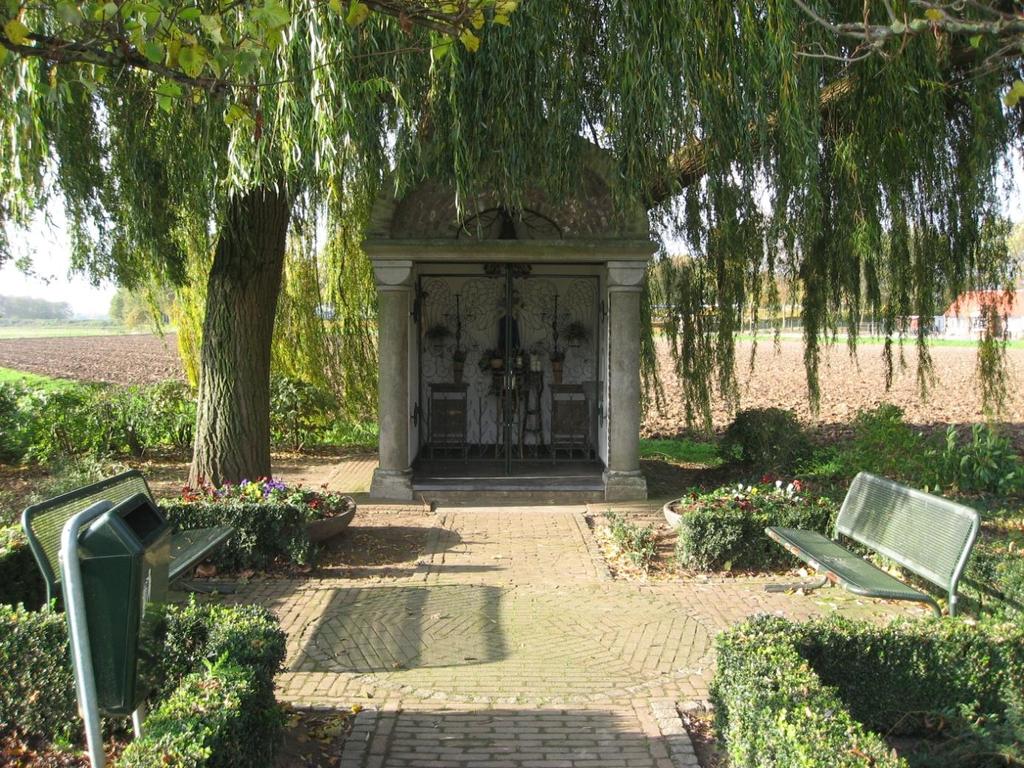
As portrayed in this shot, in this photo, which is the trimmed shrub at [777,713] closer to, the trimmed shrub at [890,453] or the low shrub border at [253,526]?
the low shrub border at [253,526]

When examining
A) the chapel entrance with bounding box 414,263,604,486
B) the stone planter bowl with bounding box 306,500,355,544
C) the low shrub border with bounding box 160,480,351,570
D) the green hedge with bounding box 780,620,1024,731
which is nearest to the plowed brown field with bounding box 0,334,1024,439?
the chapel entrance with bounding box 414,263,604,486

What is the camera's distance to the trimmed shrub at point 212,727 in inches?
111

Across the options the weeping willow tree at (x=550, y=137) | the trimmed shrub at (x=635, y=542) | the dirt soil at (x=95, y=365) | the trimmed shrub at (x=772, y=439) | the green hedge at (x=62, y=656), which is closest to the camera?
the green hedge at (x=62, y=656)

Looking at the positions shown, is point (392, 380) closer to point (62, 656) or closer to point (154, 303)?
point (154, 303)

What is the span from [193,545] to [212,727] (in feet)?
9.42

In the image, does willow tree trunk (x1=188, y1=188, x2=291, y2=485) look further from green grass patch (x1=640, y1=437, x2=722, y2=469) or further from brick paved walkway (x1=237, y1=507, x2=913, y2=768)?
green grass patch (x1=640, y1=437, x2=722, y2=469)

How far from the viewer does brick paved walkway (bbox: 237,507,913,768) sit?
400 cm

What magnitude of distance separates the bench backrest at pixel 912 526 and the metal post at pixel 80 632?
168 inches

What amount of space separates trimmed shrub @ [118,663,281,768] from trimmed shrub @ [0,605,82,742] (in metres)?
0.83

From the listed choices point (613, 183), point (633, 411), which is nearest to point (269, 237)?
point (613, 183)

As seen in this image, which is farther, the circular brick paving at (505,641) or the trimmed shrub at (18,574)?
the trimmed shrub at (18,574)

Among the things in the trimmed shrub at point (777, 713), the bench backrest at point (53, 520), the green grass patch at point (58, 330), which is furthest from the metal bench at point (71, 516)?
the green grass patch at point (58, 330)

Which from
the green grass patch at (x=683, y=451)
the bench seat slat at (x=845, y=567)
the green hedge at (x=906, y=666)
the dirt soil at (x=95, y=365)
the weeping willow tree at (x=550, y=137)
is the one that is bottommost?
the green grass patch at (x=683, y=451)

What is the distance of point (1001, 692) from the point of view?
3951 mm
